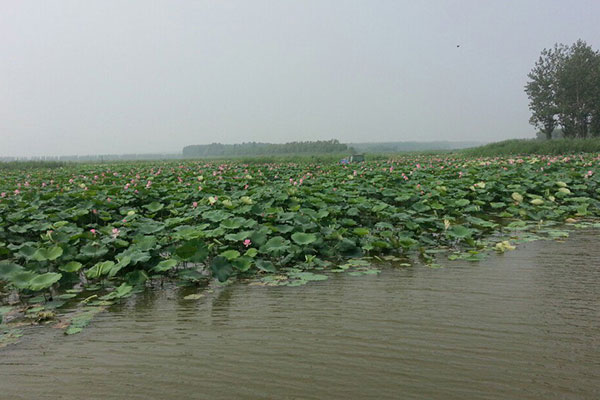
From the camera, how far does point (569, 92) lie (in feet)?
108

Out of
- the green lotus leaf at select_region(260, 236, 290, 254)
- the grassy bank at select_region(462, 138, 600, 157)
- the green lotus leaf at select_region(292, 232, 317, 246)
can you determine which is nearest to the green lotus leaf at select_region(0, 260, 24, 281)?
the green lotus leaf at select_region(260, 236, 290, 254)

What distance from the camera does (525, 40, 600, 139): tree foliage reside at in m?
32.3

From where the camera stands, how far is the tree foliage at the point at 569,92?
106 ft

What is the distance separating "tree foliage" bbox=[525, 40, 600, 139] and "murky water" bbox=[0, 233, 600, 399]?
119 ft

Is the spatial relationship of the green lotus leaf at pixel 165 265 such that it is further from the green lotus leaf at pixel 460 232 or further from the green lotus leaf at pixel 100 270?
the green lotus leaf at pixel 460 232

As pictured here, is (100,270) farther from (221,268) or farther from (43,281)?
(221,268)

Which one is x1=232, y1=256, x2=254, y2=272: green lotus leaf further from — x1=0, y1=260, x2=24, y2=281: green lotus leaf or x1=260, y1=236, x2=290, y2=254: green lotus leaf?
x1=0, y1=260, x2=24, y2=281: green lotus leaf

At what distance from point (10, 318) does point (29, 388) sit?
40.5 inches

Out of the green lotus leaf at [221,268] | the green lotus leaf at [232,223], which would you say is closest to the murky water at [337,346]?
the green lotus leaf at [221,268]

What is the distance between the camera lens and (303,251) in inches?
152

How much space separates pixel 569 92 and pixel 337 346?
3860cm

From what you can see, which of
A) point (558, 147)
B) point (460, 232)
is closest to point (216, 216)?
point (460, 232)

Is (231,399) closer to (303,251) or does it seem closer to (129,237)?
(303,251)

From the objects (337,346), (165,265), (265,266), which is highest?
(165,265)
